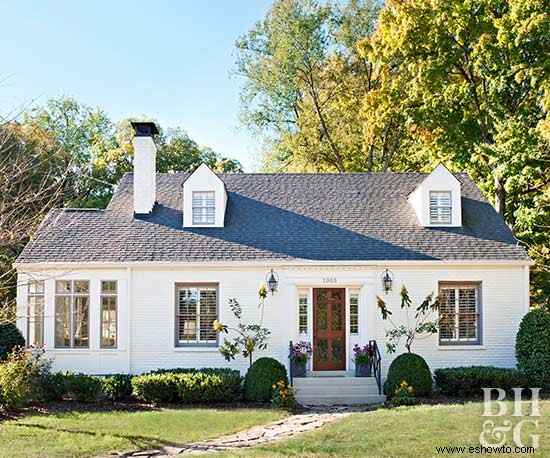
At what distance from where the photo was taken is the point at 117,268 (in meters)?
18.5

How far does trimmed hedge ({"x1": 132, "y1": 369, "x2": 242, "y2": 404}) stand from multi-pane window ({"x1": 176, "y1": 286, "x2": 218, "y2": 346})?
1969 mm

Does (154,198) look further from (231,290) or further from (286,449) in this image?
(286,449)

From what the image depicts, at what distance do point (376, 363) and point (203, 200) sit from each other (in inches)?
278

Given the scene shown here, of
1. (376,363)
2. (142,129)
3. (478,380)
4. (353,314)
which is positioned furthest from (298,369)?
(142,129)

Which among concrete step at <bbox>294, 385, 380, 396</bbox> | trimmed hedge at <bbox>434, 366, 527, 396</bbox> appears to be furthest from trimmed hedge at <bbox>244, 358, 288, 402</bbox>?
trimmed hedge at <bbox>434, 366, 527, 396</bbox>

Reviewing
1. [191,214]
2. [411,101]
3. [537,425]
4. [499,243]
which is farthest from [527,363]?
[411,101]

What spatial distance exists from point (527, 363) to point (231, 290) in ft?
26.9

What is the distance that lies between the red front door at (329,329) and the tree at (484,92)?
7735mm

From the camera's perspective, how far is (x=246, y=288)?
61.0 feet

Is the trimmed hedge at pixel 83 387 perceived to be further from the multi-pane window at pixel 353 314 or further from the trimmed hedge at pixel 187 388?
the multi-pane window at pixel 353 314

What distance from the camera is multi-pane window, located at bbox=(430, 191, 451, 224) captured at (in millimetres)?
20266

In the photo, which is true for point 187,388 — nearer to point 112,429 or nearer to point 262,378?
point 262,378

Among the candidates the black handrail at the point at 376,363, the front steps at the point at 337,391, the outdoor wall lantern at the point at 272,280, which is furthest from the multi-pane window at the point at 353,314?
the outdoor wall lantern at the point at 272,280

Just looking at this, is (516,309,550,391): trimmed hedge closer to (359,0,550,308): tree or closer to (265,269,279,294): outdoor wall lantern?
(359,0,550,308): tree
